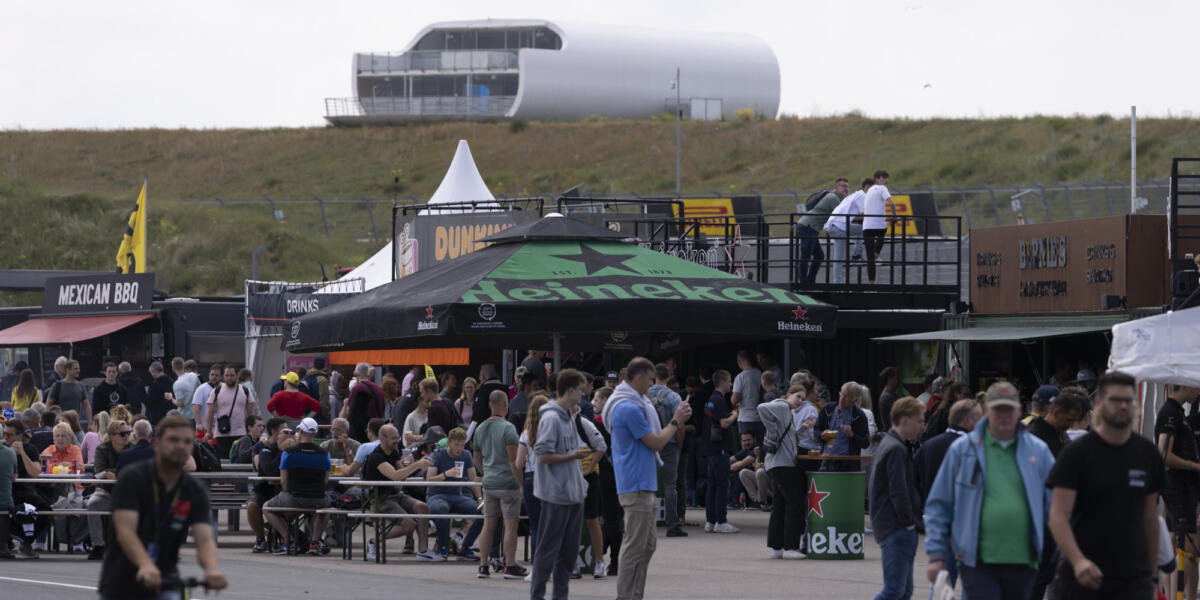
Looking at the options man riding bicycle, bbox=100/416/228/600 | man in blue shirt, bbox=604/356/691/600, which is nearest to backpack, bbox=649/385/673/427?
man in blue shirt, bbox=604/356/691/600

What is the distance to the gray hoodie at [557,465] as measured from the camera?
457 inches

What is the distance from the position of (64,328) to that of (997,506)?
25405 mm

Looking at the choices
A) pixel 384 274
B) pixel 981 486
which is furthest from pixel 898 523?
pixel 384 274

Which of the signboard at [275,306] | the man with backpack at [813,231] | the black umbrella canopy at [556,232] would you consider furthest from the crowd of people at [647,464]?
the signboard at [275,306]

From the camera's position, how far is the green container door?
1505 centimetres

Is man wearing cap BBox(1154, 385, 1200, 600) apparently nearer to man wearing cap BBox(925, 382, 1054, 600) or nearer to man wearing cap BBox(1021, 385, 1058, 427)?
man wearing cap BBox(1021, 385, 1058, 427)

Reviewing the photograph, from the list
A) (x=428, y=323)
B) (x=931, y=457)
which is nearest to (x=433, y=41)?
(x=428, y=323)

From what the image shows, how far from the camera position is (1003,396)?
8.10 metres

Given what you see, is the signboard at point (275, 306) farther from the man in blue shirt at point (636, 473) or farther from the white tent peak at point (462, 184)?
the man in blue shirt at point (636, 473)

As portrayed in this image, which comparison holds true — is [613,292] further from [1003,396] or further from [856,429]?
[1003,396]

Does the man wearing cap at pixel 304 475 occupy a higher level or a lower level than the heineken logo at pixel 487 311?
lower

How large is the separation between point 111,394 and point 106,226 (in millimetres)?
44236

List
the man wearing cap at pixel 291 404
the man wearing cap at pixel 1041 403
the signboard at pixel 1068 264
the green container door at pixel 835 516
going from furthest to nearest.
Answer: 1. the man wearing cap at pixel 291 404
2. the signboard at pixel 1068 264
3. the green container door at pixel 835 516
4. the man wearing cap at pixel 1041 403

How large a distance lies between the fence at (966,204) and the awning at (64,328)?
13.7m
